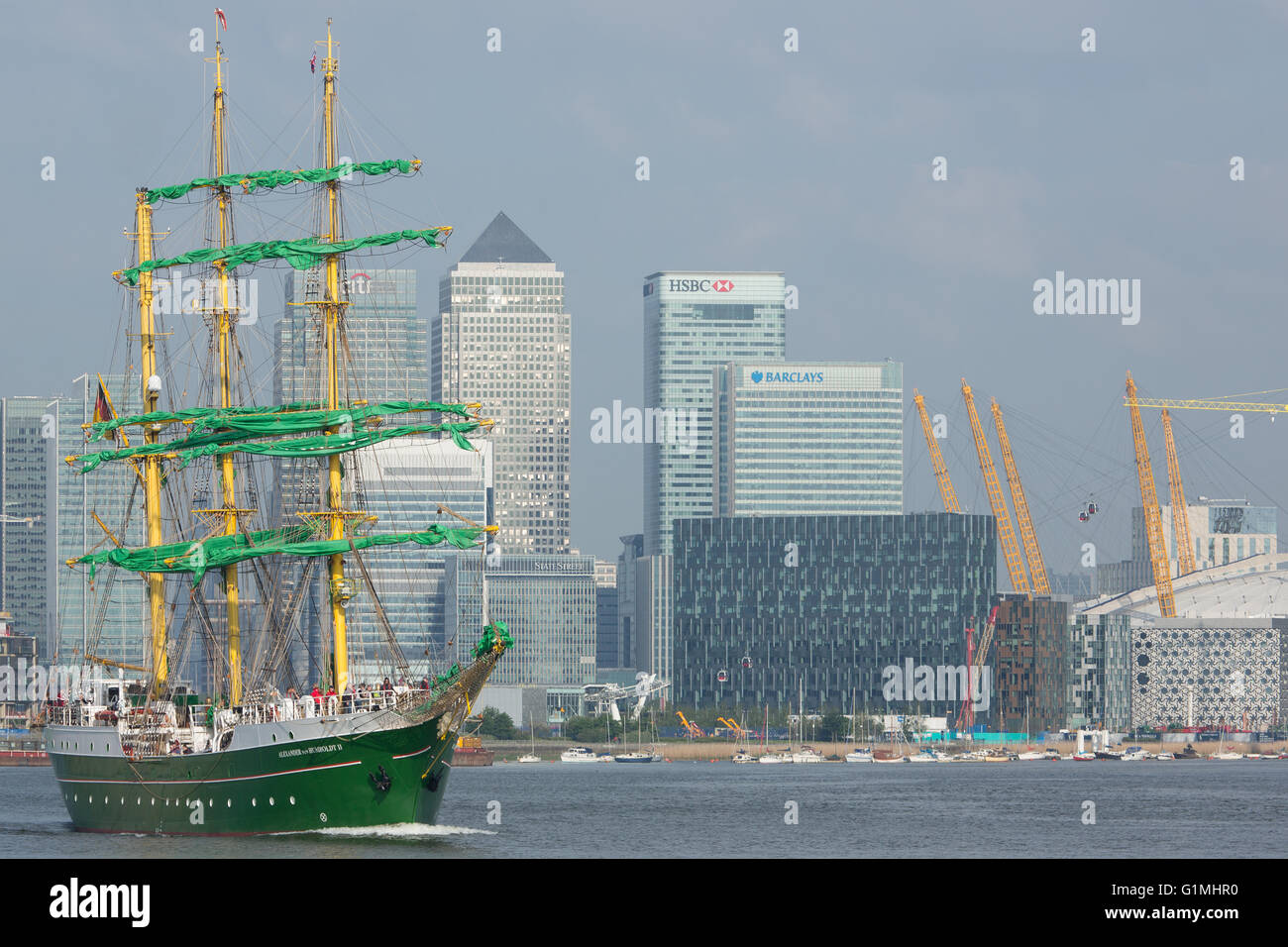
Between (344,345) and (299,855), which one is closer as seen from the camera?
(299,855)

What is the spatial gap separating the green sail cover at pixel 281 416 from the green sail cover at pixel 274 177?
12.7 meters

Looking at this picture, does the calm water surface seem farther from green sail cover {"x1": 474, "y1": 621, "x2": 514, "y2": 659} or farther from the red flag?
the red flag

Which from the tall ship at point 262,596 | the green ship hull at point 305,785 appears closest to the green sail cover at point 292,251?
the tall ship at point 262,596

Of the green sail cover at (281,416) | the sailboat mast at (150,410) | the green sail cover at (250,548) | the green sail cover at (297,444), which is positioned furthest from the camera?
the sailboat mast at (150,410)

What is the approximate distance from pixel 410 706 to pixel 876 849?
24492 millimetres

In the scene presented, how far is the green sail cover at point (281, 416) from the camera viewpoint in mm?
109500

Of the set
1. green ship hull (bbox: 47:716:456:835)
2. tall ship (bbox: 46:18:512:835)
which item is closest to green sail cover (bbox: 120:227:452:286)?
tall ship (bbox: 46:18:512:835)

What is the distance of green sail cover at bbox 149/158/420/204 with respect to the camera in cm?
11119

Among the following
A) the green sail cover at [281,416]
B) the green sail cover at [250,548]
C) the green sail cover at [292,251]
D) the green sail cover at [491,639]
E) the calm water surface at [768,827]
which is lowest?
the calm water surface at [768,827]

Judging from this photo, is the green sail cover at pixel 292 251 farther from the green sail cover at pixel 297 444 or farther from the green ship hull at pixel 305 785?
the green ship hull at pixel 305 785

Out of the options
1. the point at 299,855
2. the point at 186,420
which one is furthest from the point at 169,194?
the point at 299,855

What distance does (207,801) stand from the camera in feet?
335

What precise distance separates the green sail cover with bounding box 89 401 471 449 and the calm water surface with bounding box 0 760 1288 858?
22486 mm
